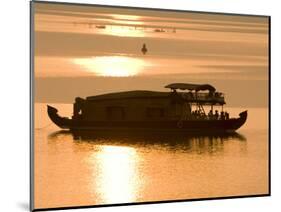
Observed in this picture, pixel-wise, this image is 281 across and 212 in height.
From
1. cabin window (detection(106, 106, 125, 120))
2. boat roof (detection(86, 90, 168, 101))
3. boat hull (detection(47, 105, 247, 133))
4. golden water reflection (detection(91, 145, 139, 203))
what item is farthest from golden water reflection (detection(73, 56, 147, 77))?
golden water reflection (detection(91, 145, 139, 203))

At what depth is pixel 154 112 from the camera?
5617 millimetres

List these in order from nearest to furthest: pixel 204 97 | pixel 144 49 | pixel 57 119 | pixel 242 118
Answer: pixel 57 119
pixel 144 49
pixel 204 97
pixel 242 118

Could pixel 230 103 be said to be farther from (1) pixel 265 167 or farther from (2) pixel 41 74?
(2) pixel 41 74

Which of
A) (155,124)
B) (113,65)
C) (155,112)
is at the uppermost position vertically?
(113,65)

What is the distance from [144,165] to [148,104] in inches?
20.4

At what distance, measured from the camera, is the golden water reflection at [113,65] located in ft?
17.5

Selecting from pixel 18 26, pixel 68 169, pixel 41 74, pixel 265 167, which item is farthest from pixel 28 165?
pixel 265 167

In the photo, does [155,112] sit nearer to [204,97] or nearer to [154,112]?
[154,112]

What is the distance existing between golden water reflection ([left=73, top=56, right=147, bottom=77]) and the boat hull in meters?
0.42

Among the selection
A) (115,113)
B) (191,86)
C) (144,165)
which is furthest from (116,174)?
(191,86)

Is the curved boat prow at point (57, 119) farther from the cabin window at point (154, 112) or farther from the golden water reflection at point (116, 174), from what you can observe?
the cabin window at point (154, 112)

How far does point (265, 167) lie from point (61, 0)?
2.36 m

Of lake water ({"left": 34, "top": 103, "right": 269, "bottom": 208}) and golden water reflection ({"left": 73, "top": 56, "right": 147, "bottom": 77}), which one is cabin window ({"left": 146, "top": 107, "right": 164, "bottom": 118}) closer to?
lake water ({"left": 34, "top": 103, "right": 269, "bottom": 208})

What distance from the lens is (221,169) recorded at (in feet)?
18.9
